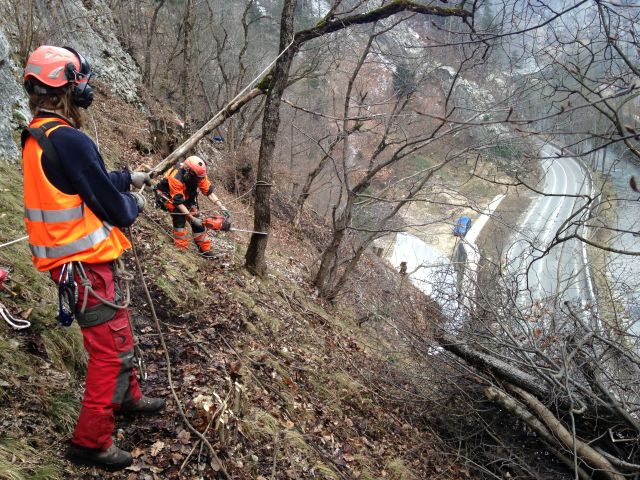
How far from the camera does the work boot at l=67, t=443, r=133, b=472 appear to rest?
259 centimetres

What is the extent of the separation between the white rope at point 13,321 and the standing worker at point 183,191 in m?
3.00

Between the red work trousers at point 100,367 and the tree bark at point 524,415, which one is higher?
the tree bark at point 524,415

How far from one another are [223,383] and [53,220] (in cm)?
204

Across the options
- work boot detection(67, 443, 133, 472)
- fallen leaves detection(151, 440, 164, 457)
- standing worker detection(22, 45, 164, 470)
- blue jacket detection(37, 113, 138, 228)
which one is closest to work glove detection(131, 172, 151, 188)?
standing worker detection(22, 45, 164, 470)

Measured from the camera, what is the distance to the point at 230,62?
69.3ft

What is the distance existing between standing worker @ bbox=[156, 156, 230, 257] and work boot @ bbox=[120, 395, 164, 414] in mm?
3378

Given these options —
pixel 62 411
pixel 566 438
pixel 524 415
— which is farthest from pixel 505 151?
pixel 62 411

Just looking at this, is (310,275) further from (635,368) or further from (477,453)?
(635,368)

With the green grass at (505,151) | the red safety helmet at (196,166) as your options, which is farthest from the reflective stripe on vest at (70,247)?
the green grass at (505,151)

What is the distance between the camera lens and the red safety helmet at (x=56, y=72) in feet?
7.45

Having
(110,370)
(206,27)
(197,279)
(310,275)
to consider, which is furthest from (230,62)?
(110,370)

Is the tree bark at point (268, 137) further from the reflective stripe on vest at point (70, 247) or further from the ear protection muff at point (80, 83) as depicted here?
the reflective stripe on vest at point (70, 247)

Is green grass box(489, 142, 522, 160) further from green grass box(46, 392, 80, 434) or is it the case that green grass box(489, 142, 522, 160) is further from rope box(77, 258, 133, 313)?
green grass box(46, 392, 80, 434)

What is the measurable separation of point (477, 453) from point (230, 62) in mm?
19873
